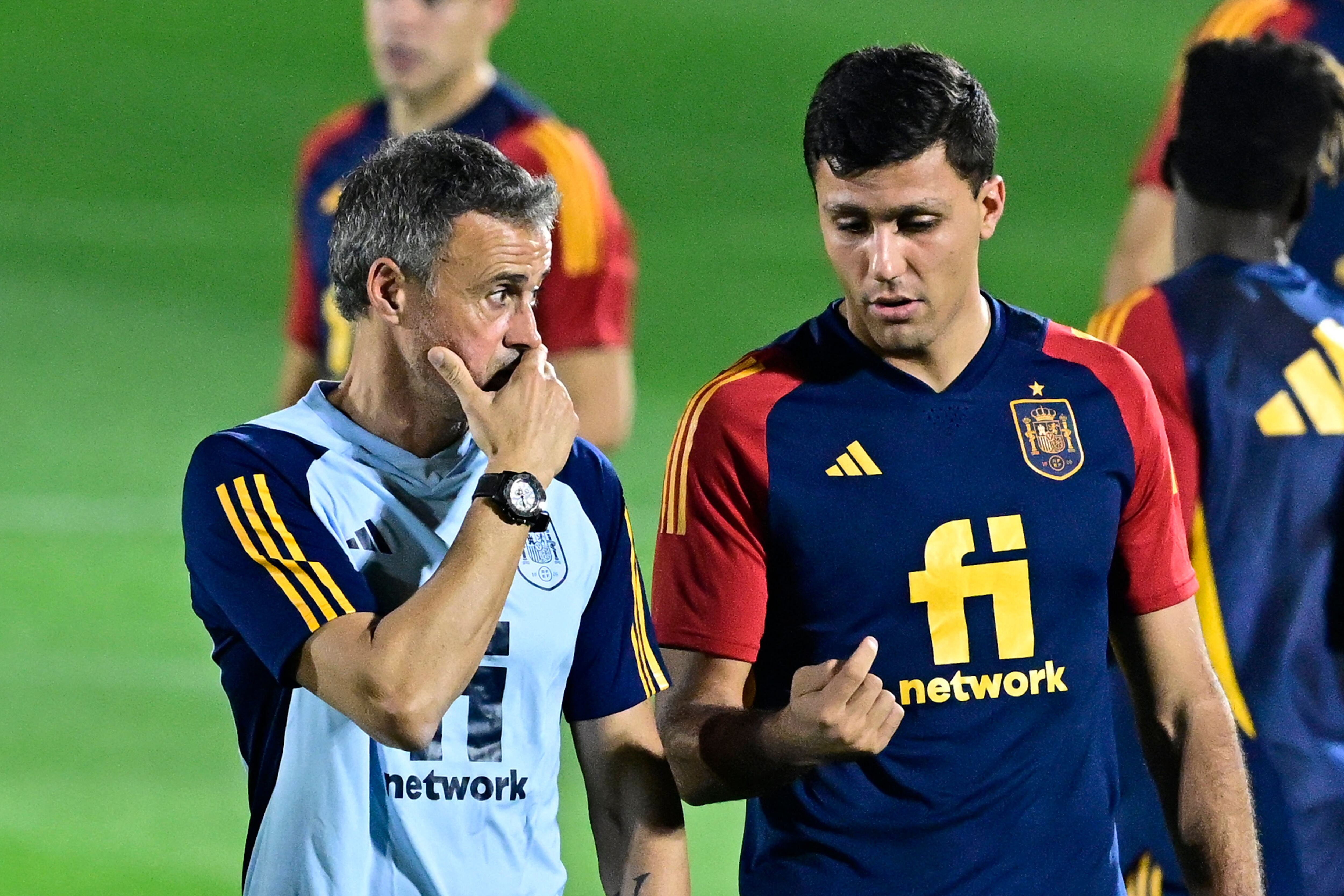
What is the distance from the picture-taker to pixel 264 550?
96.7 inches

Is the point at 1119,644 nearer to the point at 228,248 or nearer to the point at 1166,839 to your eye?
the point at 1166,839

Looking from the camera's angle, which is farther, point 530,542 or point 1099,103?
point 1099,103

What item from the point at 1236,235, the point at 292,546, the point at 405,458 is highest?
the point at 1236,235

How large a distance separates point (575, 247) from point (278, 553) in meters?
3.26

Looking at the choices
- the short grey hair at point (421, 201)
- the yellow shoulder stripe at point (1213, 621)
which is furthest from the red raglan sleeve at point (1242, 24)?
the short grey hair at point (421, 201)

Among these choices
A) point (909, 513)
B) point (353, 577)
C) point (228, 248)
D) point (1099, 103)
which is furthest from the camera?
point (1099, 103)

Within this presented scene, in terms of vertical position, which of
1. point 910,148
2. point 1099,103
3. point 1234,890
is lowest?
point 1234,890

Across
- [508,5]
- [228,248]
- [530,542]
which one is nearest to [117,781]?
[508,5]

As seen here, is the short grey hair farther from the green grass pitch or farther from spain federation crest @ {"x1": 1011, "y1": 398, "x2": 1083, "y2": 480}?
the green grass pitch

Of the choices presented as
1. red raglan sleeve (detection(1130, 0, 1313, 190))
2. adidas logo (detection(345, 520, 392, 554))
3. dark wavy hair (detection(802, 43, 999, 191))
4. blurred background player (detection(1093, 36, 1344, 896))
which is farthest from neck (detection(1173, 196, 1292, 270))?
adidas logo (detection(345, 520, 392, 554))

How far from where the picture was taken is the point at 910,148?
9.07 ft

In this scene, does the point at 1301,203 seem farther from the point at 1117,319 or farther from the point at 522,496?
the point at 522,496

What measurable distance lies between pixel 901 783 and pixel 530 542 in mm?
611

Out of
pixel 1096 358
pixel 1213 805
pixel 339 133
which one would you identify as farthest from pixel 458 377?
pixel 339 133
